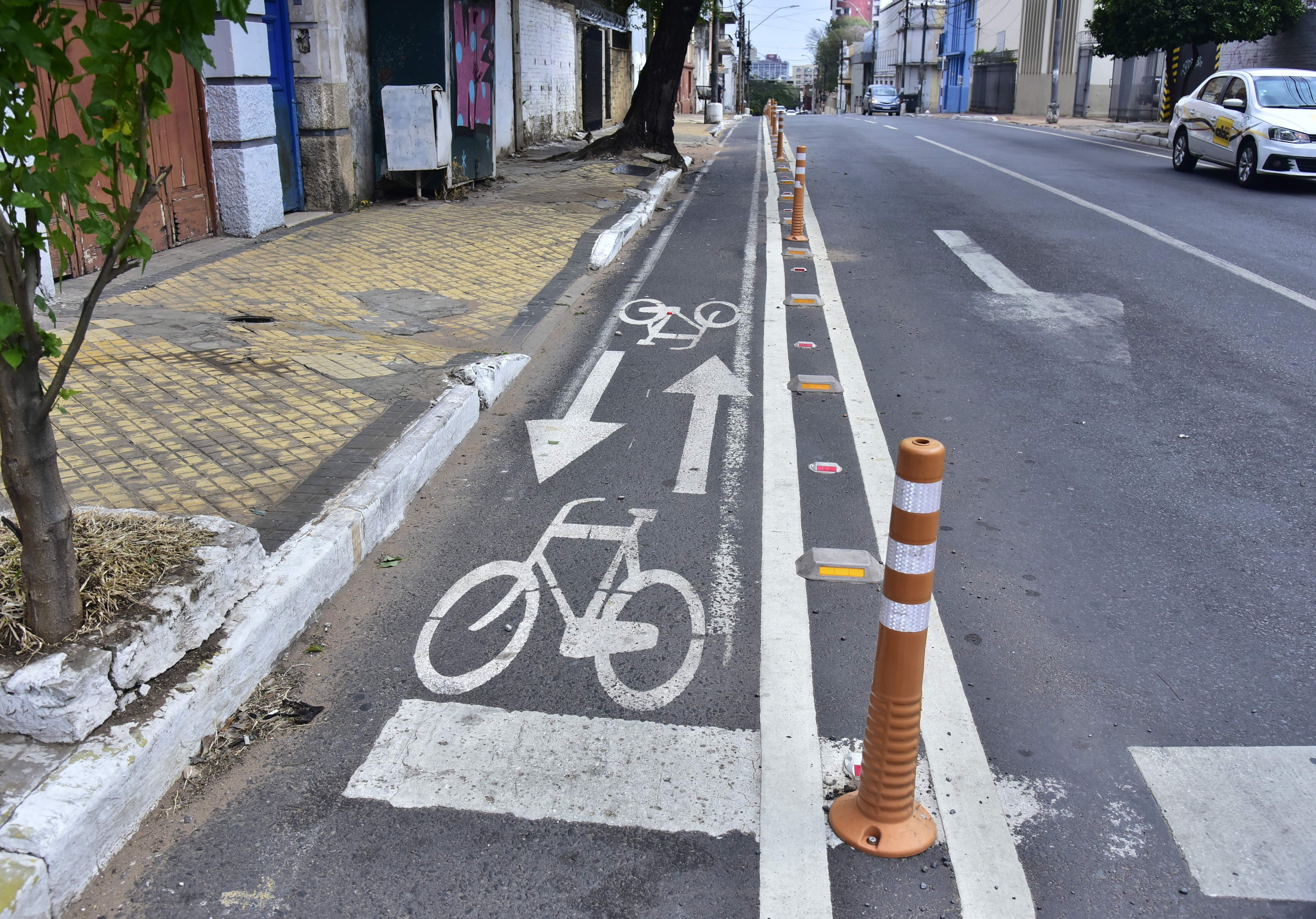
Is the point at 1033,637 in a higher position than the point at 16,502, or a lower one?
lower

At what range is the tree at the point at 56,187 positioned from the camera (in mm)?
2594

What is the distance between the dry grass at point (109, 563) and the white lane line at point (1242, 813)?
10.9 ft

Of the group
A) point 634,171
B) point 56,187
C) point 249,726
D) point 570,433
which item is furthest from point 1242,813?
point 634,171

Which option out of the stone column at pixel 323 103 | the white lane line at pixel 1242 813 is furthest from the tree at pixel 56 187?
the stone column at pixel 323 103

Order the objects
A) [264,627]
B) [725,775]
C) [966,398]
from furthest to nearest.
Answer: [966,398] → [264,627] → [725,775]

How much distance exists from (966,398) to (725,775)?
166 inches

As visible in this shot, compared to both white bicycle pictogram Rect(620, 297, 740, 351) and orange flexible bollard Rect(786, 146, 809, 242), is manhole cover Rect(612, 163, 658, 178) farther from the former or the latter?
white bicycle pictogram Rect(620, 297, 740, 351)

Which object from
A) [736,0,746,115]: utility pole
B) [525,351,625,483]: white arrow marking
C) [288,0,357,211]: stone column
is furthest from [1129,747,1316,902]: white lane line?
[736,0,746,115]: utility pole

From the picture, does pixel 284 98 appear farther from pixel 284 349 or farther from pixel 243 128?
pixel 284 349

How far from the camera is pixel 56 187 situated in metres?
2.67

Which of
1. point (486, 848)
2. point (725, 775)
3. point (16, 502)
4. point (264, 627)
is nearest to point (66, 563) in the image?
point (16, 502)

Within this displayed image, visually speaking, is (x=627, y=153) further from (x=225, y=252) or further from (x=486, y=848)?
(x=486, y=848)

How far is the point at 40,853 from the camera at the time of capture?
2600 mm

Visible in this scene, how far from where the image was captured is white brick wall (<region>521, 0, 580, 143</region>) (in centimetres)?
2248
